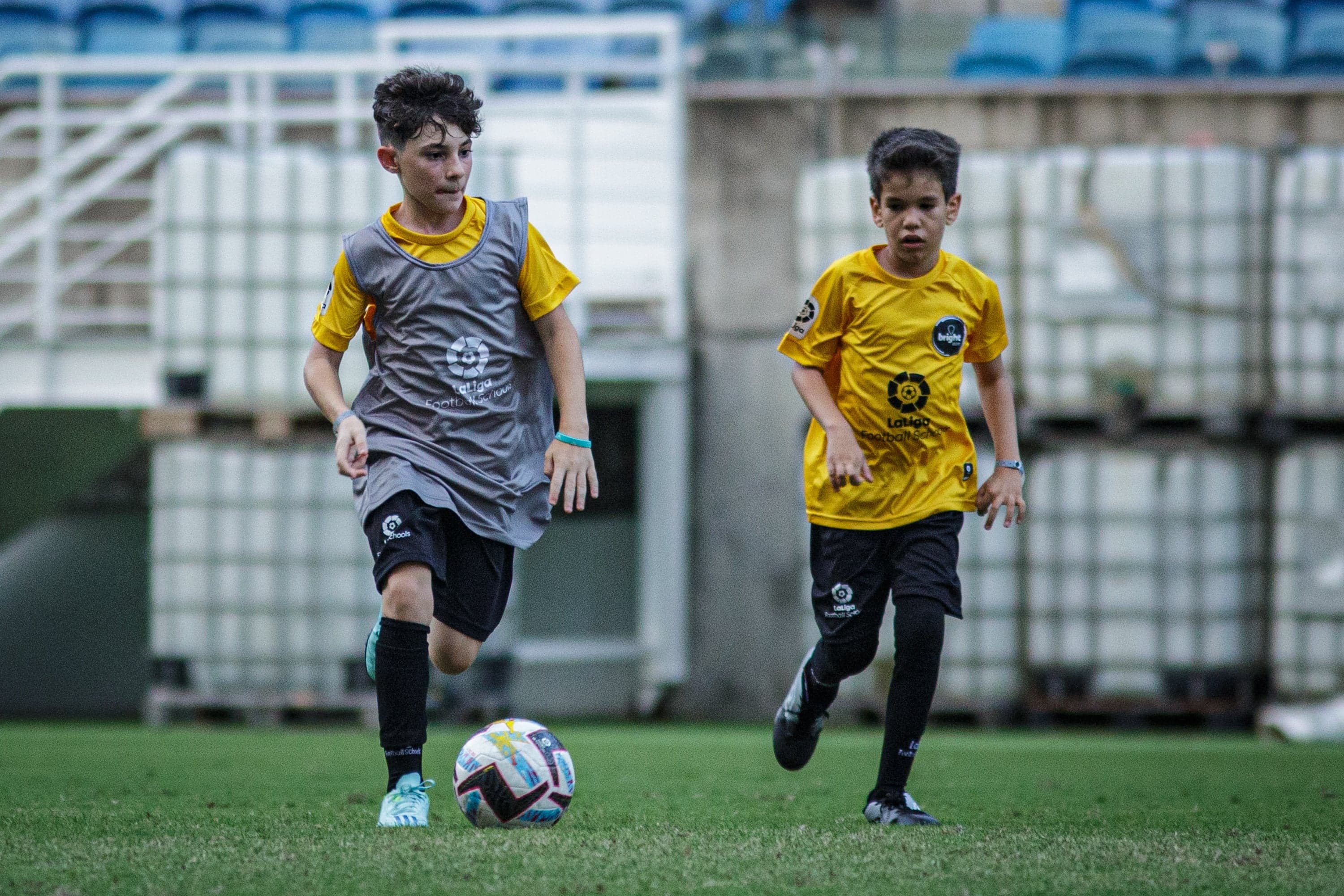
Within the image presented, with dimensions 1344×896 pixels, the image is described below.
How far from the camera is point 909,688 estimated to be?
157 inches

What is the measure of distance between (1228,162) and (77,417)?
706 cm

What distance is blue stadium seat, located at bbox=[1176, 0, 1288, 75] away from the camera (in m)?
11.6

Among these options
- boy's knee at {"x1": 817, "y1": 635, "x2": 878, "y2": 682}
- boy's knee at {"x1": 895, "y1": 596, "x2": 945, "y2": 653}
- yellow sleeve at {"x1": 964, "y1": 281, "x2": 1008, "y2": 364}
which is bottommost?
boy's knee at {"x1": 817, "y1": 635, "x2": 878, "y2": 682}

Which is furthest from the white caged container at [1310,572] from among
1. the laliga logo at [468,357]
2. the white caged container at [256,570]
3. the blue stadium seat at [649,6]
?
the laliga logo at [468,357]

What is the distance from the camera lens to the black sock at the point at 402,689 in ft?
12.4

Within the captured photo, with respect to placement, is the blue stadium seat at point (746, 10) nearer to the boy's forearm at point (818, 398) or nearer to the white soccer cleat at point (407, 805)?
the boy's forearm at point (818, 398)

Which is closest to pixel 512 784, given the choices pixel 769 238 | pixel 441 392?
pixel 441 392

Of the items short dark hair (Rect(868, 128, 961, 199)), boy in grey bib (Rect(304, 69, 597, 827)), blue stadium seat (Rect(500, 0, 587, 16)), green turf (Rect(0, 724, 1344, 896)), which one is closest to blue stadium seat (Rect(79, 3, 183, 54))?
blue stadium seat (Rect(500, 0, 587, 16))

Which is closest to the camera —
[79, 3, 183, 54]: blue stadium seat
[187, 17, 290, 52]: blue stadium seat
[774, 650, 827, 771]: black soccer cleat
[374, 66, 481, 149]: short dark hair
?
[374, 66, 481, 149]: short dark hair

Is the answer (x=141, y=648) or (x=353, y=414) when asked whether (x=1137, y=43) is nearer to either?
(x=141, y=648)

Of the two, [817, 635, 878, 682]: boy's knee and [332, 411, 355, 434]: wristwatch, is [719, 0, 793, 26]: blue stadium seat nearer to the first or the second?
[817, 635, 878, 682]: boy's knee

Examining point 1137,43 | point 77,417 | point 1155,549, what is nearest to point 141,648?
point 77,417

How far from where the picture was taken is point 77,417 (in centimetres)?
986

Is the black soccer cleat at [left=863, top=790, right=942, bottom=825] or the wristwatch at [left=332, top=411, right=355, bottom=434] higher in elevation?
the wristwatch at [left=332, top=411, right=355, bottom=434]
